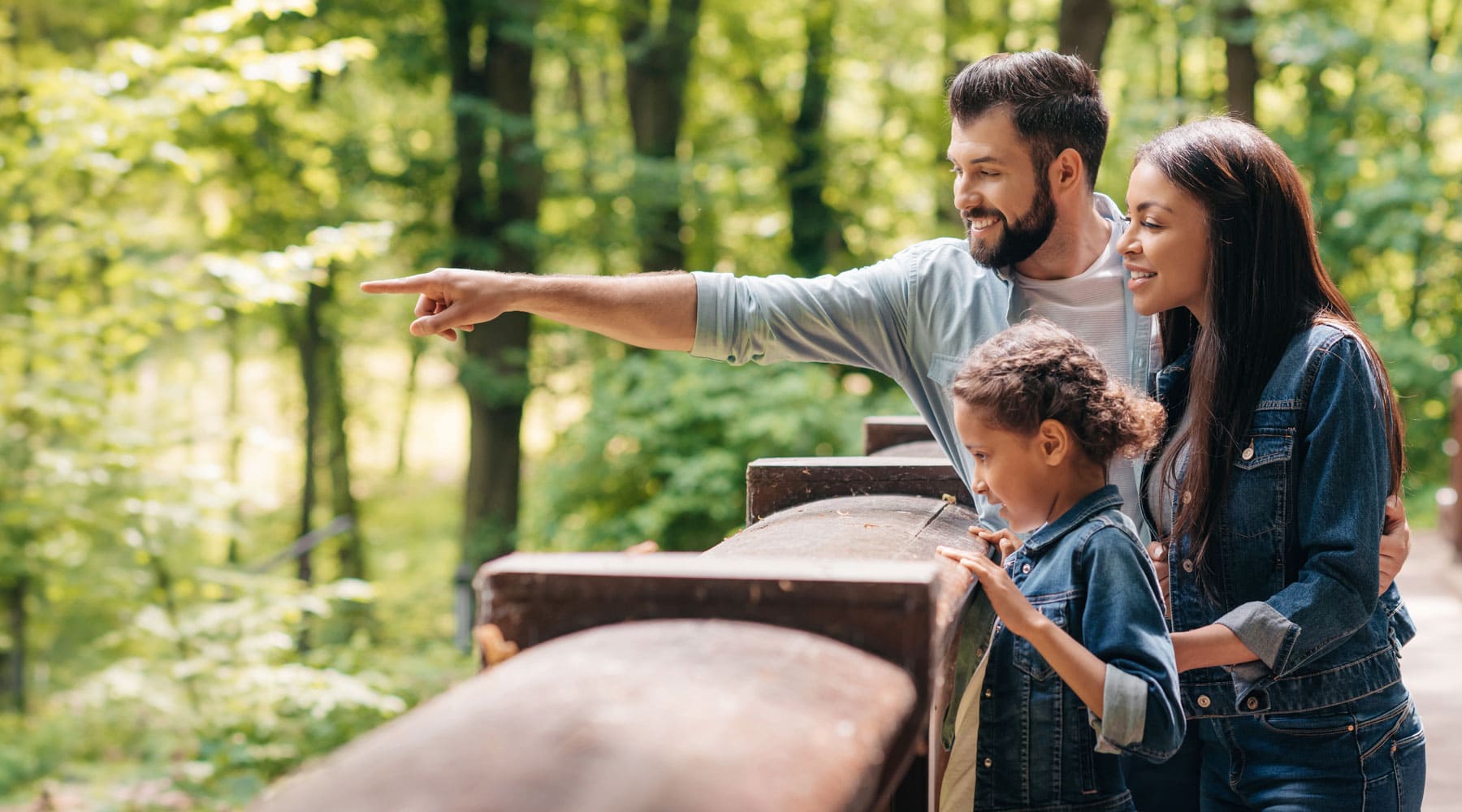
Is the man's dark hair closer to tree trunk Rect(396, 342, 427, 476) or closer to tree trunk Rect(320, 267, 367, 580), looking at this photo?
tree trunk Rect(320, 267, 367, 580)

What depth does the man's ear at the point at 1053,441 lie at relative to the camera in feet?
5.51

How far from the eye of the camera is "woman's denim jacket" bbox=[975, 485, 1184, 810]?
1.55m

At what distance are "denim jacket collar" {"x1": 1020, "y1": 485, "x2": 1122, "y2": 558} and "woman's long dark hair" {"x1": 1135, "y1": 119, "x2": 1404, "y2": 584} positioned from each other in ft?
0.67

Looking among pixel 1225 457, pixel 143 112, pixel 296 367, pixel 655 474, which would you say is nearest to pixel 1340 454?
pixel 1225 457

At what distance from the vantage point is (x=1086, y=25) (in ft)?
25.3

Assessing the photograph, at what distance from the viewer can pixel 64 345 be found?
6.12 m

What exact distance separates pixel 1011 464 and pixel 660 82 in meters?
11.0

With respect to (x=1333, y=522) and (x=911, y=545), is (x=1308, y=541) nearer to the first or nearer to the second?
(x=1333, y=522)

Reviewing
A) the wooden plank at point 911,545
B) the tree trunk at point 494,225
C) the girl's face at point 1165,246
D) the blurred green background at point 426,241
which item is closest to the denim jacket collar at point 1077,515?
the wooden plank at point 911,545

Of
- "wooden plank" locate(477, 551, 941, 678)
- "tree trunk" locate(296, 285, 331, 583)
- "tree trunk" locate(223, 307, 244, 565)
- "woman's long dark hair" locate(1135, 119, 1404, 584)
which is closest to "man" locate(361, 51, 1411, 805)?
"woman's long dark hair" locate(1135, 119, 1404, 584)

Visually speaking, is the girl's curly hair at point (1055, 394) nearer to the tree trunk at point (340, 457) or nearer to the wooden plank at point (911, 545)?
the wooden plank at point (911, 545)

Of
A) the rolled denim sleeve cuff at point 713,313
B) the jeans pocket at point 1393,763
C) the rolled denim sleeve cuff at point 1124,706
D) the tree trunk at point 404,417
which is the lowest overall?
the tree trunk at point 404,417

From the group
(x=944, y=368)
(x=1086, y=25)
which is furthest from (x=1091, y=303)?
(x=1086, y=25)

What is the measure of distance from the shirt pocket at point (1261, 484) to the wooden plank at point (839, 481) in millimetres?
523
